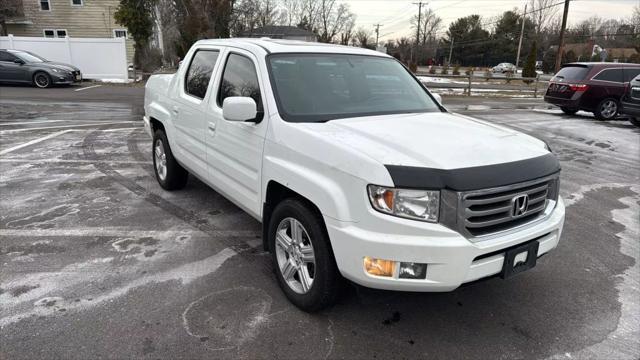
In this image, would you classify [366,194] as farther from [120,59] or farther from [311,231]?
[120,59]

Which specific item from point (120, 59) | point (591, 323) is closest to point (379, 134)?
point (591, 323)

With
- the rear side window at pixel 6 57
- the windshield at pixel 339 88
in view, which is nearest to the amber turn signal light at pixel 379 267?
the windshield at pixel 339 88

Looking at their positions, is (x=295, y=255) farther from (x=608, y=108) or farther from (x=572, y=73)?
(x=572, y=73)

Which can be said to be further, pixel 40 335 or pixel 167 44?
pixel 167 44

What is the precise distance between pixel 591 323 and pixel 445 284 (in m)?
1.44

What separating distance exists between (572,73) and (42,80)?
20.1 m

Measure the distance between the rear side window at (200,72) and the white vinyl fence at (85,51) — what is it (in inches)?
759

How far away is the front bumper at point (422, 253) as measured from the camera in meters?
2.45

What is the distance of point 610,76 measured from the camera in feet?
44.9

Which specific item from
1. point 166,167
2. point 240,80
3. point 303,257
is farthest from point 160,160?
point 303,257

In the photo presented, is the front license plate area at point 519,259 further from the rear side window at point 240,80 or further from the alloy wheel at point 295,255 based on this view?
the rear side window at point 240,80

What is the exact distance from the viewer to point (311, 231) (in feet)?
9.30

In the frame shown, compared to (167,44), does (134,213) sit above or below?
below

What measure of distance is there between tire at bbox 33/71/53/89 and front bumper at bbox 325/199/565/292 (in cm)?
1959
